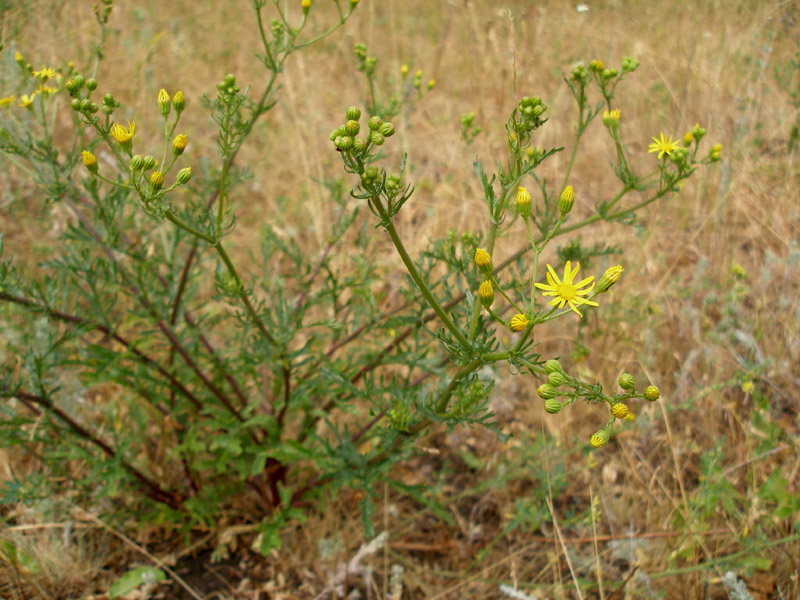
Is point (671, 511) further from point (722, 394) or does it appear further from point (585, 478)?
point (722, 394)

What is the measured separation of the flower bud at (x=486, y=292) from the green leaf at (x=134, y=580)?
6.77 ft

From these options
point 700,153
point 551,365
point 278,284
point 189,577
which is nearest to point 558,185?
point 700,153

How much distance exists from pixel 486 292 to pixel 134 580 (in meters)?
2.23

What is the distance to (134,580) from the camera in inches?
102

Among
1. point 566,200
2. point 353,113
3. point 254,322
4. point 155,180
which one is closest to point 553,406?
point 566,200

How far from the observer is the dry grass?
2721 mm

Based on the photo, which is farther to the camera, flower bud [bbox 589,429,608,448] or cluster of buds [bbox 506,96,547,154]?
cluster of buds [bbox 506,96,547,154]

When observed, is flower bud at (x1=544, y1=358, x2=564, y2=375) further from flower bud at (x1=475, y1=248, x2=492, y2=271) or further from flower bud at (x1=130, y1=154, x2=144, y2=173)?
flower bud at (x1=130, y1=154, x2=144, y2=173)

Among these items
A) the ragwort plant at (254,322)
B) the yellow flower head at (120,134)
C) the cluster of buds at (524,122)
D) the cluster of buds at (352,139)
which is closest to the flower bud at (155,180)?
the ragwort plant at (254,322)

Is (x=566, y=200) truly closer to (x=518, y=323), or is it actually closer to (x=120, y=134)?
(x=518, y=323)

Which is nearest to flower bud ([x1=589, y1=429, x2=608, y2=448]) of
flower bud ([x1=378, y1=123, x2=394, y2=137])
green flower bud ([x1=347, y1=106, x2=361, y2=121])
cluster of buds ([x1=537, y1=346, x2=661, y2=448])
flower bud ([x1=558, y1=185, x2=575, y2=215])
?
cluster of buds ([x1=537, y1=346, x2=661, y2=448])

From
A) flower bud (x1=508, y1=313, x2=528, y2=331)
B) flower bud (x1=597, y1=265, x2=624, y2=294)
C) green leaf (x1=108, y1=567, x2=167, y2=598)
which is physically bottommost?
green leaf (x1=108, y1=567, x2=167, y2=598)

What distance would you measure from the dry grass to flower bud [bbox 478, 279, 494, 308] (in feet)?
2.90

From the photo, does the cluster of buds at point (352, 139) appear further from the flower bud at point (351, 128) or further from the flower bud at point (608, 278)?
Answer: the flower bud at point (608, 278)
